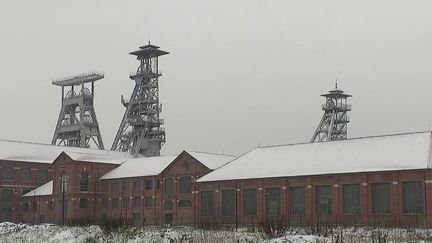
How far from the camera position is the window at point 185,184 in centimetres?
7162

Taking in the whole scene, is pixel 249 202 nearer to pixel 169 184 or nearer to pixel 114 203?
pixel 169 184

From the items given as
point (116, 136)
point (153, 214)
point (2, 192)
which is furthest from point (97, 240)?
point (116, 136)

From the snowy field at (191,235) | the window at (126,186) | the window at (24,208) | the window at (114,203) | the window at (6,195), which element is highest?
the window at (126,186)

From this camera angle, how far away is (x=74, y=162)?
79.9 meters

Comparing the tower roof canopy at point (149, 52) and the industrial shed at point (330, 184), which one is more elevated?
the tower roof canopy at point (149, 52)

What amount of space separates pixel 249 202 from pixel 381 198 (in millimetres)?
12520

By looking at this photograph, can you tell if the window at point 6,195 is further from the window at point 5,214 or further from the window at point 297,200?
the window at point 297,200

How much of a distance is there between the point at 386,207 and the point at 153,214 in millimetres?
28645

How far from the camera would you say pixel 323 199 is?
58.1 metres

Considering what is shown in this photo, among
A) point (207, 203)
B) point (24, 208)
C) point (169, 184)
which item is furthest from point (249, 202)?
point (24, 208)

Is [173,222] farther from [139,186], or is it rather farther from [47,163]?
[47,163]

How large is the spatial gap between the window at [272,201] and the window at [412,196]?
11.3 meters

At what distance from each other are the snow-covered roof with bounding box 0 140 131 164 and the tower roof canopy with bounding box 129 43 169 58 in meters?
14.4

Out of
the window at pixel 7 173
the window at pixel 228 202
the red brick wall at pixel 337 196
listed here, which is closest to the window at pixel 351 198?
the red brick wall at pixel 337 196
